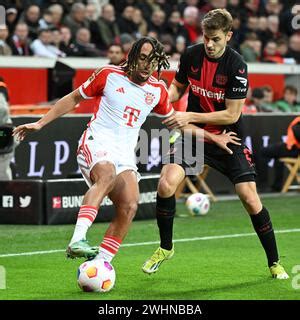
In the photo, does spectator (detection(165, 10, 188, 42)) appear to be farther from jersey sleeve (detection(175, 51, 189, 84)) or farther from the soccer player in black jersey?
the soccer player in black jersey

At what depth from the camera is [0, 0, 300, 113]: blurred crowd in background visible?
19.0m

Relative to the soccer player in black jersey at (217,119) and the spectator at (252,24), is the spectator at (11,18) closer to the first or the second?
the spectator at (252,24)

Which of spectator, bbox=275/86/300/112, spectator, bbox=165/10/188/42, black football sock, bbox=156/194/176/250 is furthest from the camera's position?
spectator, bbox=165/10/188/42

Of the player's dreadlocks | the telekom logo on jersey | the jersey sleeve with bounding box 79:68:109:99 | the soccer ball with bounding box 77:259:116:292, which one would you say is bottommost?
the soccer ball with bounding box 77:259:116:292

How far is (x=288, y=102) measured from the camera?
20.7 meters

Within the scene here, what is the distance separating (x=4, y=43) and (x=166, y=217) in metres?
9.48

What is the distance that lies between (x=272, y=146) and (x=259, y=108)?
7.62 ft

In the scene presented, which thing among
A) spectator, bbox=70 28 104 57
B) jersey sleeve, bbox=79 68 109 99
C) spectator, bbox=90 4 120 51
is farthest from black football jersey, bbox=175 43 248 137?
spectator, bbox=90 4 120 51

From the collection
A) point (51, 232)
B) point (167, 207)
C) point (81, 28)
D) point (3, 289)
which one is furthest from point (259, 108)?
point (3, 289)

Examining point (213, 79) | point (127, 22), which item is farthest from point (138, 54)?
point (127, 22)

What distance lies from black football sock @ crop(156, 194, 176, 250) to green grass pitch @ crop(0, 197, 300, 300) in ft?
1.04

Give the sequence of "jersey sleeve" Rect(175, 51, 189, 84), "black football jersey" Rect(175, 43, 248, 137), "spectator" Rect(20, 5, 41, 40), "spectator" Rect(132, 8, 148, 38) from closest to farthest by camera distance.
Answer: "black football jersey" Rect(175, 43, 248, 137), "jersey sleeve" Rect(175, 51, 189, 84), "spectator" Rect(20, 5, 41, 40), "spectator" Rect(132, 8, 148, 38)

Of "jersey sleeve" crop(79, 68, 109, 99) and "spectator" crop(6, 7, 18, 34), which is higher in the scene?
"jersey sleeve" crop(79, 68, 109, 99)
